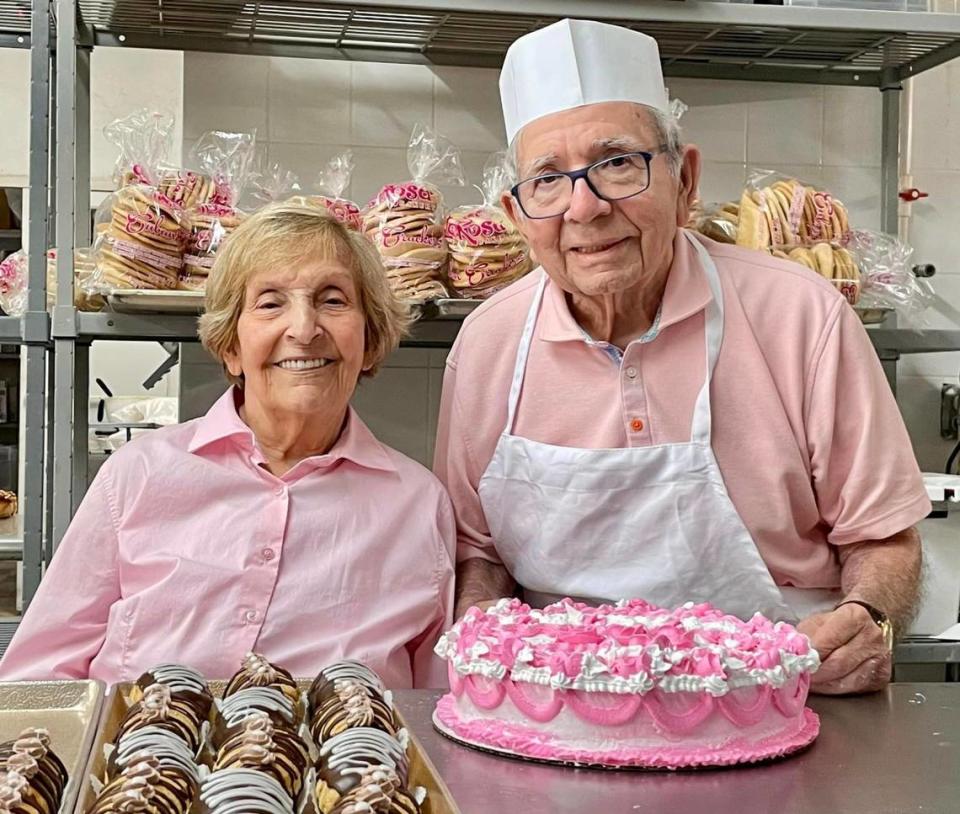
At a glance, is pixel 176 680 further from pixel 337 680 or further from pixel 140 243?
pixel 140 243

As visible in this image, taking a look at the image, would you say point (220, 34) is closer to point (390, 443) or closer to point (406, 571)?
point (390, 443)

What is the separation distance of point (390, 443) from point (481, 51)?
786mm

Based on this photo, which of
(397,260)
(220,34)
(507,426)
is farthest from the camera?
(220,34)

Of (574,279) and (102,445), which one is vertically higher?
(574,279)

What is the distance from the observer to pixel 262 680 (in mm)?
1146

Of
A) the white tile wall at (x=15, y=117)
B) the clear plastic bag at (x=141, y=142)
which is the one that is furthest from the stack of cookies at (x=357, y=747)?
the white tile wall at (x=15, y=117)

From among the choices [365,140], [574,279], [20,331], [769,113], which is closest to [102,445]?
[20,331]

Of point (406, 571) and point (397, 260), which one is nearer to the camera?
point (406, 571)

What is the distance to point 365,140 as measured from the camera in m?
2.45

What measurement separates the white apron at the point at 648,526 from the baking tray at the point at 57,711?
2.16 ft

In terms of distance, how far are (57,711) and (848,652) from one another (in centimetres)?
79

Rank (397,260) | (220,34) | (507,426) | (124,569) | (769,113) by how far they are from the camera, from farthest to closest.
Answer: (769,113), (220,34), (397,260), (507,426), (124,569)

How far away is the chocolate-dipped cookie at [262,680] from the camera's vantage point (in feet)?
3.75

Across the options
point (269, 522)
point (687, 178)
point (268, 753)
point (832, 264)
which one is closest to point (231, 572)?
point (269, 522)
